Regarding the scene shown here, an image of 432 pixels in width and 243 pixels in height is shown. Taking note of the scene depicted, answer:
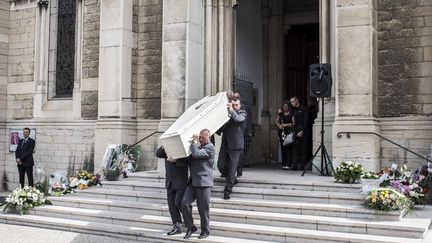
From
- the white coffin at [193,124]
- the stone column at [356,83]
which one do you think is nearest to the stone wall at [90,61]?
the white coffin at [193,124]

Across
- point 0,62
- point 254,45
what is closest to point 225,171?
point 254,45

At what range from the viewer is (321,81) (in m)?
9.20

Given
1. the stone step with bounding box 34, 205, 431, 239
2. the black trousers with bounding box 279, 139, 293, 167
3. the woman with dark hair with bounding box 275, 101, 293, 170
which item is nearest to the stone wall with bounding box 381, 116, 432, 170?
the woman with dark hair with bounding box 275, 101, 293, 170

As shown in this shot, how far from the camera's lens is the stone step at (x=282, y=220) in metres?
6.67

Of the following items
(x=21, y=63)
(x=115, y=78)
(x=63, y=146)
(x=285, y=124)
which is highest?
(x=21, y=63)

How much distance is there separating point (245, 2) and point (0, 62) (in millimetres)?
7353

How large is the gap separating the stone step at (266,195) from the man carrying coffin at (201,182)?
1.44 m

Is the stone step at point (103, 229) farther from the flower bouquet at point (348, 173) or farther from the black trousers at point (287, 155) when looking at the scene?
the black trousers at point (287, 155)

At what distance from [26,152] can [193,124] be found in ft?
21.8

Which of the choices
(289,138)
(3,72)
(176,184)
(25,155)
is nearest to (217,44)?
(289,138)

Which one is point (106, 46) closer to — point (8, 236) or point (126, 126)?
point (126, 126)

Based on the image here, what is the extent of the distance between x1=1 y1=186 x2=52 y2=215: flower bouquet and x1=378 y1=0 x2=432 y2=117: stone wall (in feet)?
22.8

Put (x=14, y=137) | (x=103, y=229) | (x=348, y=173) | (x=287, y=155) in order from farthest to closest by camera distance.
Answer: (x=14, y=137) < (x=287, y=155) < (x=348, y=173) < (x=103, y=229)

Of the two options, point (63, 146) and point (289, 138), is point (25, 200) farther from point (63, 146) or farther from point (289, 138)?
point (289, 138)
